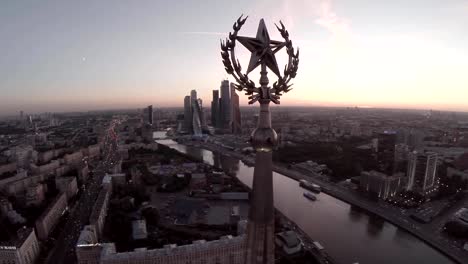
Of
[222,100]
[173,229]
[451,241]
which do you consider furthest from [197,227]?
[222,100]

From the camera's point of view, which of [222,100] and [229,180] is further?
[222,100]

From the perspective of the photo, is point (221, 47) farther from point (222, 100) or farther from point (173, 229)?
point (222, 100)

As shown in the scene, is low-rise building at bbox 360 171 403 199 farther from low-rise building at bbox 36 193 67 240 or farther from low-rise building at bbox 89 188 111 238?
low-rise building at bbox 36 193 67 240

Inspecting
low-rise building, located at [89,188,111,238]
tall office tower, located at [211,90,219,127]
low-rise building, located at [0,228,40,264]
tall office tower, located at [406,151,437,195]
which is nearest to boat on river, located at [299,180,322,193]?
tall office tower, located at [406,151,437,195]

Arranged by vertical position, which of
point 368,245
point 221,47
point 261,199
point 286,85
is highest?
point 221,47

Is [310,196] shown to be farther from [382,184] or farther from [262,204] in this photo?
[262,204]

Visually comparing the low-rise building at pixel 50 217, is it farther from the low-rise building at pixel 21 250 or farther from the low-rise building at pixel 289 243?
the low-rise building at pixel 289 243


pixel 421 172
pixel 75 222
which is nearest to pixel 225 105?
pixel 421 172
